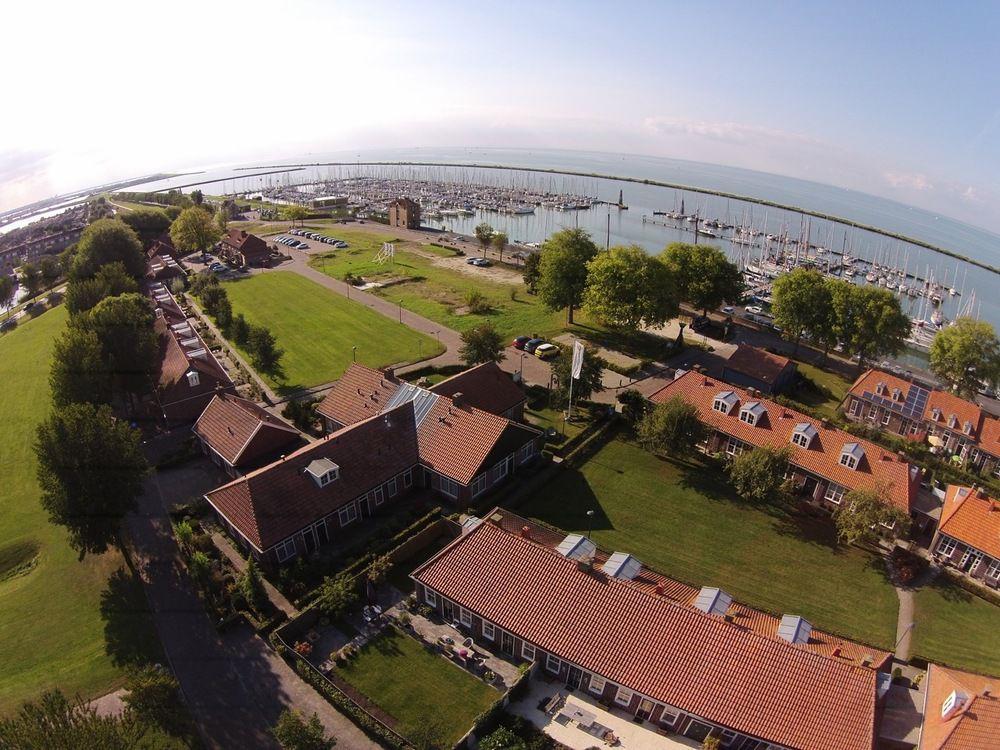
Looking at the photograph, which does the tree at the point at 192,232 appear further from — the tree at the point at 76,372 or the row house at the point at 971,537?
the row house at the point at 971,537

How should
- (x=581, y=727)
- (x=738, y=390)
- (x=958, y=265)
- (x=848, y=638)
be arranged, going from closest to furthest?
(x=581, y=727) < (x=848, y=638) < (x=738, y=390) < (x=958, y=265)

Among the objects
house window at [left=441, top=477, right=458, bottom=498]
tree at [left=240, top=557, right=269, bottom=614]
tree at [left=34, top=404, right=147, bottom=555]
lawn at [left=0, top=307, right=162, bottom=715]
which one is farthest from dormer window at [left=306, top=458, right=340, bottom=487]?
lawn at [left=0, top=307, right=162, bottom=715]

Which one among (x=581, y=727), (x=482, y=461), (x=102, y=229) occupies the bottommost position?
(x=581, y=727)

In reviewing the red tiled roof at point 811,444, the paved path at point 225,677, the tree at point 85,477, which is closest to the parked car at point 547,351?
the red tiled roof at point 811,444

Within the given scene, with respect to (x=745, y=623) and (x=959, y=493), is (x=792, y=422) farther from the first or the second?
(x=745, y=623)

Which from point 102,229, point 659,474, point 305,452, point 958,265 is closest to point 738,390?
point 659,474

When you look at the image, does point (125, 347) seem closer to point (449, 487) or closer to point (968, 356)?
point (449, 487)

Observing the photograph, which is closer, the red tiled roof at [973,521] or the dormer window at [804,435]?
the red tiled roof at [973,521]
